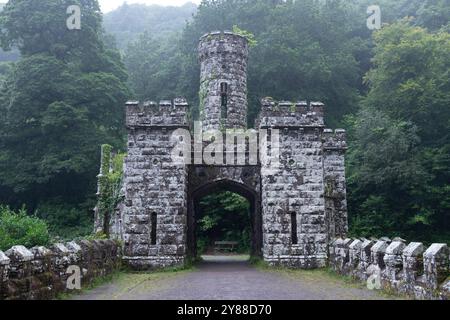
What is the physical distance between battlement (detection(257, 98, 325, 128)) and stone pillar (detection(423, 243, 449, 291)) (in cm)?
934

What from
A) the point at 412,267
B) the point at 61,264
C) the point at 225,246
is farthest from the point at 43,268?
the point at 225,246

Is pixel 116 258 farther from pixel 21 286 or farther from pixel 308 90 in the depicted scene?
pixel 308 90

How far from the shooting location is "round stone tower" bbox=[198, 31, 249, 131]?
20.5 meters

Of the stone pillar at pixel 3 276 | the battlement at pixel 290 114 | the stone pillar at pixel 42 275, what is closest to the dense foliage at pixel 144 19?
the battlement at pixel 290 114

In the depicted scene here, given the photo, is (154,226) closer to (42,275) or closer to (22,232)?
(22,232)

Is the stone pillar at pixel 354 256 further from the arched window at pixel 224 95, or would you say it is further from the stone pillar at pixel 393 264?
the arched window at pixel 224 95

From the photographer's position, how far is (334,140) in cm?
2214

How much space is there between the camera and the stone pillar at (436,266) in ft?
25.9

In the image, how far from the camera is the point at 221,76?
20766 mm

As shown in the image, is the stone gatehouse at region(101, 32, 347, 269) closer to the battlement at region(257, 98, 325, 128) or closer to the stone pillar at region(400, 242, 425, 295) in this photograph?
the battlement at region(257, 98, 325, 128)

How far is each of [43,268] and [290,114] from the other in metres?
10.7

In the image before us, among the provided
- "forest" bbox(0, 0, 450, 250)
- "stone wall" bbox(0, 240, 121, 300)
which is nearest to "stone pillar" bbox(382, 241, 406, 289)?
"stone wall" bbox(0, 240, 121, 300)

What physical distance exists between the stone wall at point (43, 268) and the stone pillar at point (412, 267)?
658 cm

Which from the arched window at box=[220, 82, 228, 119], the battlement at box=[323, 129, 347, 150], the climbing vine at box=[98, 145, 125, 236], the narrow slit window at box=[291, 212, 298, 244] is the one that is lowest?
the narrow slit window at box=[291, 212, 298, 244]
